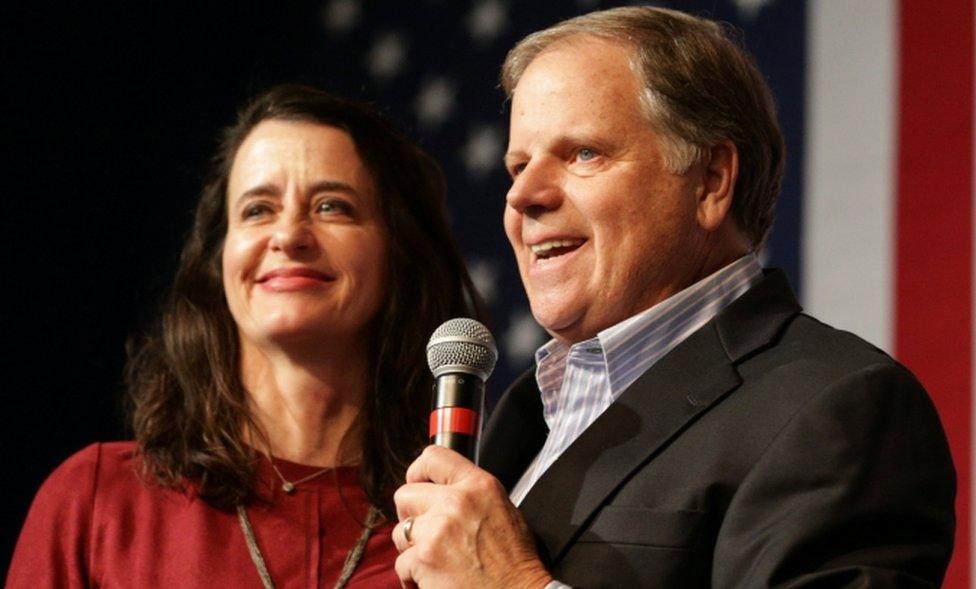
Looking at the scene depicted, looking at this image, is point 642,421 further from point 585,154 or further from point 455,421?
point 585,154

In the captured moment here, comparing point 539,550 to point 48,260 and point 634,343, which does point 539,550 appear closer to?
point 634,343

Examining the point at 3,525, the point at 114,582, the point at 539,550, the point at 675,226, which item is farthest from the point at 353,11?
the point at 539,550

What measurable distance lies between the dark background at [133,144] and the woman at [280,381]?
0.79 meters

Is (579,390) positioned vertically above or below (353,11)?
below

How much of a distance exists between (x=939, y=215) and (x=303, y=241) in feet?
4.07

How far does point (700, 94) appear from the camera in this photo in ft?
6.45

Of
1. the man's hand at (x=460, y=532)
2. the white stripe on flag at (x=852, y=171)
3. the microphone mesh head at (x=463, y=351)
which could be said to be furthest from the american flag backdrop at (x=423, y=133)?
the man's hand at (x=460, y=532)

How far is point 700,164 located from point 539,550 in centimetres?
61

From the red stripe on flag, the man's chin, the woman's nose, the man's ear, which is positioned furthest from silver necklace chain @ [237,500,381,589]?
the red stripe on flag

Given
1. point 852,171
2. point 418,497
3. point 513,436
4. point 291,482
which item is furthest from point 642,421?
point 852,171

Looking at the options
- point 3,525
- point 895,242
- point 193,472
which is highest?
point 895,242

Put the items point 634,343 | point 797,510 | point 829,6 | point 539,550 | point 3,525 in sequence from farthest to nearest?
point 3,525 → point 829,6 → point 634,343 → point 539,550 → point 797,510

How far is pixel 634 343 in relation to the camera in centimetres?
190

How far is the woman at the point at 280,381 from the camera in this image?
2.56 m
